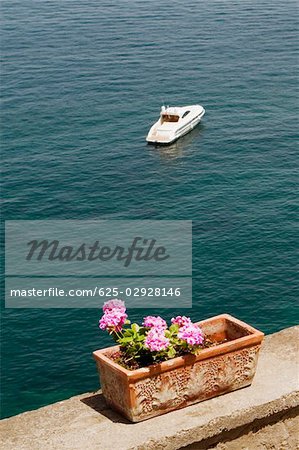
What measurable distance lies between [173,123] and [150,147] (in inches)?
161

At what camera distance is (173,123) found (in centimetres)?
7506

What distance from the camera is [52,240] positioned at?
5653cm

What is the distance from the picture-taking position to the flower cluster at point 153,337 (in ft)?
34.7

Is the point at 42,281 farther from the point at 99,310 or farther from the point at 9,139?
the point at 9,139

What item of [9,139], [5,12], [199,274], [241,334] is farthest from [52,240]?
[5,12]

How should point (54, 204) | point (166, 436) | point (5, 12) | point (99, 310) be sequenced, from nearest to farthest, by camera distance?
point (166, 436), point (99, 310), point (54, 204), point (5, 12)

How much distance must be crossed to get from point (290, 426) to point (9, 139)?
219 ft

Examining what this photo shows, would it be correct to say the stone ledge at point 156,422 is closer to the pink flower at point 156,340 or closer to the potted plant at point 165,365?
the potted plant at point 165,365
